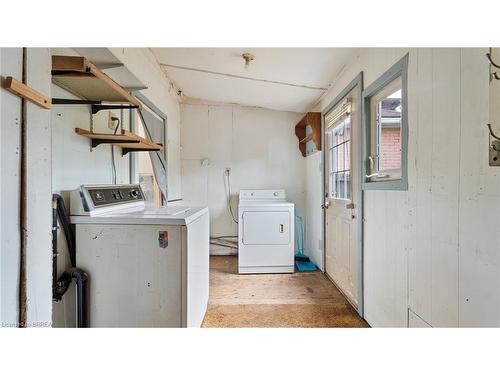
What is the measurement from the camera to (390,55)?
1.57 metres

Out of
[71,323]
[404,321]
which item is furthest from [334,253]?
[71,323]

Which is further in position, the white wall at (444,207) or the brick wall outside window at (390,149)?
the brick wall outside window at (390,149)

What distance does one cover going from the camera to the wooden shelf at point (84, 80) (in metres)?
1.07

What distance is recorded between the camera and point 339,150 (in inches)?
105

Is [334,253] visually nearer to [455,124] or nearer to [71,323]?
[455,124]

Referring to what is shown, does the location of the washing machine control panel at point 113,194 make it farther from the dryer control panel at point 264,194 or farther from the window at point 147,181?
the dryer control panel at point 264,194

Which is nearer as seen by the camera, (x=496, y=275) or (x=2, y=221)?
(x=2, y=221)

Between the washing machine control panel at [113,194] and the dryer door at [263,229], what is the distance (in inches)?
60.0

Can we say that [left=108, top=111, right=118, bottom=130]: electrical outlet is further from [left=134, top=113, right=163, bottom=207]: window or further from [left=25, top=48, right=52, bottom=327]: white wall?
[left=25, top=48, right=52, bottom=327]: white wall

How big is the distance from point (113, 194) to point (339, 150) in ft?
7.27

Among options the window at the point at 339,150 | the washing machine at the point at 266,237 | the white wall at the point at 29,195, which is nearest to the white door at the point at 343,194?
the window at the point at 339,150

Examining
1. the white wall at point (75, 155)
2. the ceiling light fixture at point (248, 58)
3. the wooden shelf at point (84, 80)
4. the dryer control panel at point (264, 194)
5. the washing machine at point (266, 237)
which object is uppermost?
the ceiling light fixture at point (248, 58)

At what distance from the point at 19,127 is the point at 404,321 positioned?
6.48 ft

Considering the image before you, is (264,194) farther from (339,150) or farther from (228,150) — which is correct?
(339,150)
